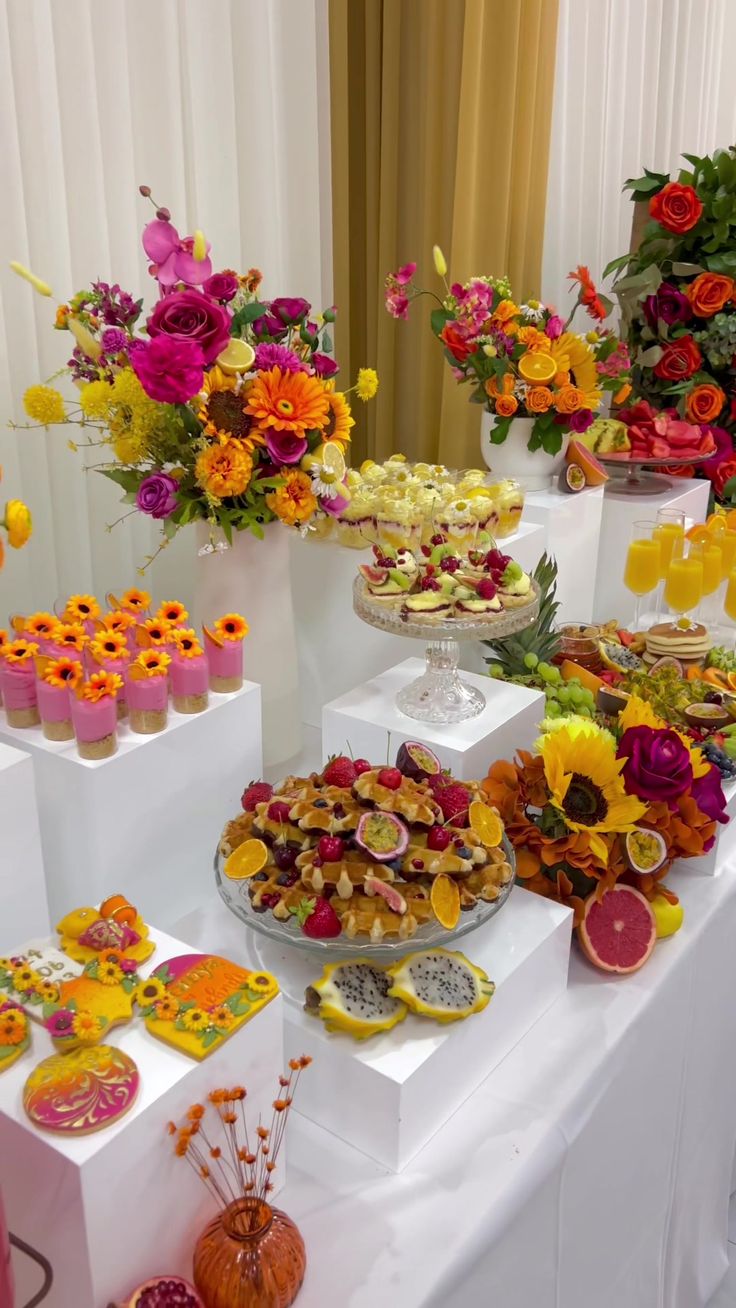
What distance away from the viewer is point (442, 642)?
1362mm

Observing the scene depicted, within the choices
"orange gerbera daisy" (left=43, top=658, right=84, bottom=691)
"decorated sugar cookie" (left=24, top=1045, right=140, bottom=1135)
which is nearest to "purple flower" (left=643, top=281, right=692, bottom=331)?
"orange gerbera daisy" (left=43, top=658, right=84, bottom=691)

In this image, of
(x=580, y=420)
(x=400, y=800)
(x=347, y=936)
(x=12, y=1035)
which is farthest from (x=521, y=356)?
(x=12, y=1035)

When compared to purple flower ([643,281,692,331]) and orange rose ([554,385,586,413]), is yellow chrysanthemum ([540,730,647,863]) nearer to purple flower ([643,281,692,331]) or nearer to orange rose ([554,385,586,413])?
orange rose ([554,385,586,413])

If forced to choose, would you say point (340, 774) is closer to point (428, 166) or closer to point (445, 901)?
point (445, 901)

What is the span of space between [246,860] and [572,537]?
1175 mm

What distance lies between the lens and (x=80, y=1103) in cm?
68

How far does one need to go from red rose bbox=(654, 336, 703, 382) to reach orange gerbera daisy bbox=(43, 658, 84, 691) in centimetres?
191

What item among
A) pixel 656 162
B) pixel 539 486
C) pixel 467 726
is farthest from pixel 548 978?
pixel 656 162

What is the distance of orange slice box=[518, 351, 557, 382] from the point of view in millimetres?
1785

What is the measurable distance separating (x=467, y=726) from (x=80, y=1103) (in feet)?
2.35

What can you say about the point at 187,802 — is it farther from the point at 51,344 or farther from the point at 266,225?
the point at 266,225

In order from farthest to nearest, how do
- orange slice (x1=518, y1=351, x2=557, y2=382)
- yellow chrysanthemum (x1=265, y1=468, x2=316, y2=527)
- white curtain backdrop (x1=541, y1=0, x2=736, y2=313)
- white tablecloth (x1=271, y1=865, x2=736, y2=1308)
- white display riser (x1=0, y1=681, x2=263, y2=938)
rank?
white curtain backdrop (x1=541, y1=0, x2=736, y2=313)
orange slice (x1=518, y1=351, x2=557, y2=382)
yellow chrysanthemum (x1=265, y1=468, x2=316, y2=527)
white display riser (x1=0, y1=681, x2=263, y2=938)
white tablecloth (x1=271, y1=865, x2=736, y2=1308)

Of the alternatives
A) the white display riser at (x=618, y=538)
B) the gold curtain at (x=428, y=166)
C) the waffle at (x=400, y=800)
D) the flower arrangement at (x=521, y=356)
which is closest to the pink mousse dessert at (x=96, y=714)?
the waffle at (x=400, y=800)

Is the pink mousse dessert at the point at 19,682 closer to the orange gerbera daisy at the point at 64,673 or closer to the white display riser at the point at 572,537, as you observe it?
the orange gerbera daisy at the point at 64,673
